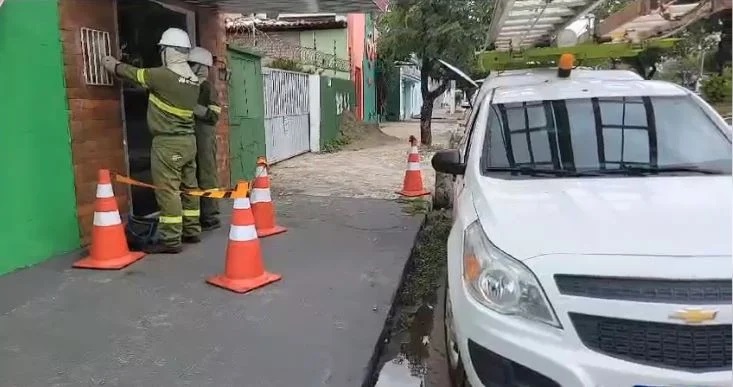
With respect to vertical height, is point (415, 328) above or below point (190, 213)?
below

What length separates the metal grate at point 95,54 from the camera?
5168 mm

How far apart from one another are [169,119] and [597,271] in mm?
3925

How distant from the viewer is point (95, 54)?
5293 millimetres

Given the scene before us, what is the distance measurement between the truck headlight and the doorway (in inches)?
171

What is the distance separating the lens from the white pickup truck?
7.47ft

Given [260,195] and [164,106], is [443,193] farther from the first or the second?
[164,106]

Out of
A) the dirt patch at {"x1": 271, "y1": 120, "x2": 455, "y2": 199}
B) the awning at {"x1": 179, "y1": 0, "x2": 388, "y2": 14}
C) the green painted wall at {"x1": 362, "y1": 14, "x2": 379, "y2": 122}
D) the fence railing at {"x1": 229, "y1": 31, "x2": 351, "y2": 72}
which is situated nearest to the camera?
the awning at {"x1": 179, "y1": 0, "x2": 388, "y2": 14}

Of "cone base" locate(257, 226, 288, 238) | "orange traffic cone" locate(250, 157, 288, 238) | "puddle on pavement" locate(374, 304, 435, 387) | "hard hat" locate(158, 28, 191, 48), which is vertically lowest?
"puddle on pavement" locate(374, 304, 435, 387)

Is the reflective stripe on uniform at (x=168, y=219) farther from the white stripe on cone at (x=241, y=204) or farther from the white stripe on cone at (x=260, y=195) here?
the white stripe on cone at (x=241, y=204)

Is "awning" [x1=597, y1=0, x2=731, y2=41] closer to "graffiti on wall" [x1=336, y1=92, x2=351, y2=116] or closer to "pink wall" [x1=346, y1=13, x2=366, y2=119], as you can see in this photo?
"graffiti on wall" [x1=336, y1=92, x2=351, y2=116]

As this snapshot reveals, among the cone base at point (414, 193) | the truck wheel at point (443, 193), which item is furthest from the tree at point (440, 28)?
the truck wheel at point (443, 193)

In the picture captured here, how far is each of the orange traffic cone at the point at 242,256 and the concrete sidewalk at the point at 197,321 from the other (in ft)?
0.31

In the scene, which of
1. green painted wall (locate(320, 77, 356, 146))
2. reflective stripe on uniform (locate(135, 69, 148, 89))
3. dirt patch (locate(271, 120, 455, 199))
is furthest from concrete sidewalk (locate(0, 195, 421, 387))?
green painted wall (locate(320, 77, 356, 146))

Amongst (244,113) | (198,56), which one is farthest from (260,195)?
(244,113)
